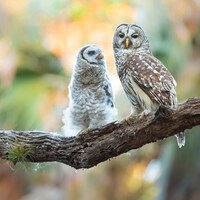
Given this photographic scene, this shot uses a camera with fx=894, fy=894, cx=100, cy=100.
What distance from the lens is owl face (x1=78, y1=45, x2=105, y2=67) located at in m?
2.98

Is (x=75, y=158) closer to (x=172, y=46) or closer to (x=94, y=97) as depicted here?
(x=94, y=97)

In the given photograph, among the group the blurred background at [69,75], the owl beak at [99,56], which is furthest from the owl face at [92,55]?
the blurred background at [69,75]

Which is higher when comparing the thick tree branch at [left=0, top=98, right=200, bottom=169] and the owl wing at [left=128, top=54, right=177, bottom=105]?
the owl wing at [left=128, top=54, right=177, bottom=105]

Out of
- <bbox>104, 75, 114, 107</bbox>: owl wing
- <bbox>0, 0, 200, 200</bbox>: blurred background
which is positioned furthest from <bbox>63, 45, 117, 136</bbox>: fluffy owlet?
<bbox>0, 0, 200, 200</bbox>: blurred background

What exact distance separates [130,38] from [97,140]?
13.9 inches

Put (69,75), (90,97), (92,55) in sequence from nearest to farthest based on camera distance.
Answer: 1. (92,55)
2. (90,97)
3. (69,75)

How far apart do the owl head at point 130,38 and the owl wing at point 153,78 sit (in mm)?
45

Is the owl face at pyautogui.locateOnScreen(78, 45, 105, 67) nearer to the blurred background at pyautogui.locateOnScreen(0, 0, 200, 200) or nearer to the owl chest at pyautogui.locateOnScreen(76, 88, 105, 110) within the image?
the owl chest at pyautogui.locateOnScreen(76, 88, 105, 110)

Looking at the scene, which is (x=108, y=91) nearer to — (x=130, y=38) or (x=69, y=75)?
(x=130, y=38)

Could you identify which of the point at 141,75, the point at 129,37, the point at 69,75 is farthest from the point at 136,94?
the point at 69,75

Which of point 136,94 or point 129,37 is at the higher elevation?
point 129,37

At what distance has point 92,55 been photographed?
3006 mm

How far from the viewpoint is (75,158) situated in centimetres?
292

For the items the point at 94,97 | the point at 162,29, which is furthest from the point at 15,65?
the point at 94,97
